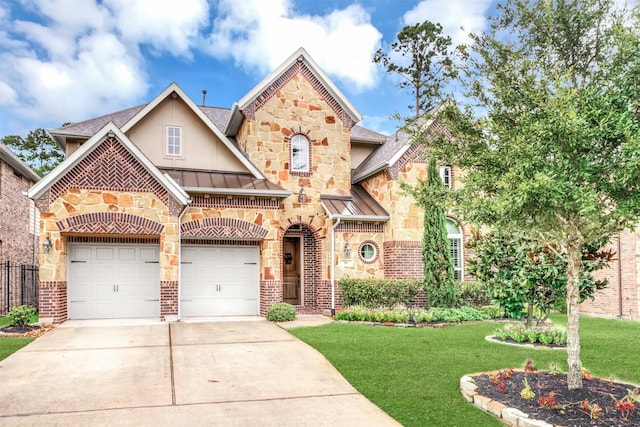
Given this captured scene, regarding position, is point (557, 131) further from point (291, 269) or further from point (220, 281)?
point (291, 269)

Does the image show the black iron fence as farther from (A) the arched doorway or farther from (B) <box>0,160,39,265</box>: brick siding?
(A) the arched doorway

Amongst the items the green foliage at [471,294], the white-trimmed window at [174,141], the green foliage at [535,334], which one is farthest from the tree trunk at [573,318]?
the white-trimmed window at [174,141]

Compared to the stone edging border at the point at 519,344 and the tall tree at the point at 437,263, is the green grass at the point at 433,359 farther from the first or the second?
the tall tree at the point at 437,263

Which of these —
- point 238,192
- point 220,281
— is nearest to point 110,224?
point 238,192

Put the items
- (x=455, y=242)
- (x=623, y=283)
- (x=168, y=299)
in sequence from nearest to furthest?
(x=168, y=299) → (x=623, y=283) → (x=455, y=242)

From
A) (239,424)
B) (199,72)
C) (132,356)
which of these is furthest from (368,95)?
(239,424)

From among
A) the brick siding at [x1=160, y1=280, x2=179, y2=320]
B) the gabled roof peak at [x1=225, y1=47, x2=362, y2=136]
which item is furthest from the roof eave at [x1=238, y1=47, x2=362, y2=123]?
the brick siding at [x1=160, y1=280, x2=179, y2=320]

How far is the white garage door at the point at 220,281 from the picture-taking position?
15367 millimetres

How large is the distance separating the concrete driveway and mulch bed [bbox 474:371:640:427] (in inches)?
64.2

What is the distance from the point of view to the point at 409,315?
14328 mm

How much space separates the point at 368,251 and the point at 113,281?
8424mm

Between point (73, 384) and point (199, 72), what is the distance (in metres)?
19.5

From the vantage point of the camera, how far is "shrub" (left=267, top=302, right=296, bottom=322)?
14.2m

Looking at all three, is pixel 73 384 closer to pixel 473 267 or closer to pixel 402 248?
pixel 473 267
